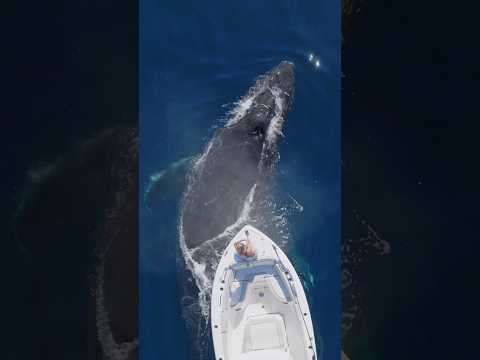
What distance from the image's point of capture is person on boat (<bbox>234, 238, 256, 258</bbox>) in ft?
28.0

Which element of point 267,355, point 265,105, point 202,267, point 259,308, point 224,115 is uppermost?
point 265,105

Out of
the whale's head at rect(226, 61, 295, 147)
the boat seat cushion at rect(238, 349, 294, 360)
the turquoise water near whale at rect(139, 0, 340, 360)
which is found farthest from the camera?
the whale's head at rect(226, 61, 295, 147)

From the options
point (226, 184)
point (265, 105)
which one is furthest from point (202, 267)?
point (265, 105)

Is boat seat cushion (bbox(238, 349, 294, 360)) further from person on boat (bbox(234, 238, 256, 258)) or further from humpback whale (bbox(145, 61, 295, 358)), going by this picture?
person on boat (bbox(234, 238, 256, 258))

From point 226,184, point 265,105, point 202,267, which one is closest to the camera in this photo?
point 202,267

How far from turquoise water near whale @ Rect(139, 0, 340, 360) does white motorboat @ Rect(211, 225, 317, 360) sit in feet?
2.60

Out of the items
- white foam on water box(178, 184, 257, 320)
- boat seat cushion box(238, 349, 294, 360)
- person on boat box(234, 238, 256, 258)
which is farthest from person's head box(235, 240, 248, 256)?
boat seat cushion box(238, 349, 294, 360)

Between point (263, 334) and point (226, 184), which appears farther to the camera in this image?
point (226, 184)

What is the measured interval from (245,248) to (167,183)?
2.16 metres

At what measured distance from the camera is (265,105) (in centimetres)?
939

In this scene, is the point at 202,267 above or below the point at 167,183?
below

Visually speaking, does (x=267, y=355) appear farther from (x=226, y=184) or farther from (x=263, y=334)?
(x=226, y=184)

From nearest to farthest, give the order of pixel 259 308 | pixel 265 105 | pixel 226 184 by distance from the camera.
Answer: pixel 259 308 < pixel 226 184 < pixel 265 105
